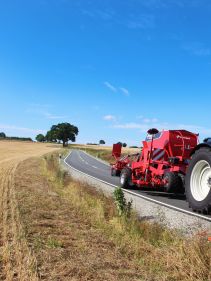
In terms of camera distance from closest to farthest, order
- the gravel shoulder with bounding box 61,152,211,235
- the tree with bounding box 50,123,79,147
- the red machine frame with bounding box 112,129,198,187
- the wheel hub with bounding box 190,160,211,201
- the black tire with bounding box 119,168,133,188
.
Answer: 1. the gravel shoulder with bounding box 61,152,211,235
2. the wheel hub with bounding box 190,160,211,201
3. the red machine frame with bounding box 112,129,198,187
4. the black tire with bounding box 119,168,133,188
5. the tree with bounding box 50,123,79,147

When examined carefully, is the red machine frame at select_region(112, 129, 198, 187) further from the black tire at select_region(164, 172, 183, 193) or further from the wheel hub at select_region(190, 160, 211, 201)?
the wheel hub at select_region(190, 160, 211, 201)

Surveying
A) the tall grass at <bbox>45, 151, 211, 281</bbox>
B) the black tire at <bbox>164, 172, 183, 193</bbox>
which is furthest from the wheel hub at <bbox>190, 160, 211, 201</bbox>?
the black tire at <bbox>164, 172, 183, 193</bbox>

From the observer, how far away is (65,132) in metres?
147

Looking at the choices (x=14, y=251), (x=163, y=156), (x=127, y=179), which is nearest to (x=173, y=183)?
(x=163, y=156)

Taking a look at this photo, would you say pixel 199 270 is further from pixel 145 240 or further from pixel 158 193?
pixel 158 193

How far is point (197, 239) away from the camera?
5.75 m

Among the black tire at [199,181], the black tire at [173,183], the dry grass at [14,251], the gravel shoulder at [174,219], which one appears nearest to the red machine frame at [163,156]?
the black tire at [173,183]

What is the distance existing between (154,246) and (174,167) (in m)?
7.08

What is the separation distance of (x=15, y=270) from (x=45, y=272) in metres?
0.36

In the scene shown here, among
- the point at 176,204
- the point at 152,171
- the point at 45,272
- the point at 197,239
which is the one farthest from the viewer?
the point at 152,171

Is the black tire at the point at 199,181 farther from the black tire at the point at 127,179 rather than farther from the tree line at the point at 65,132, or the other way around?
the tree line at the point at 65,132

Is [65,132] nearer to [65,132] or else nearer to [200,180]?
[65,132]

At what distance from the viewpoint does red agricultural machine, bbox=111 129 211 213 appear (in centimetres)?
1016

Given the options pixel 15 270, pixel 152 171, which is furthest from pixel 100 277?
pixel 152 171
